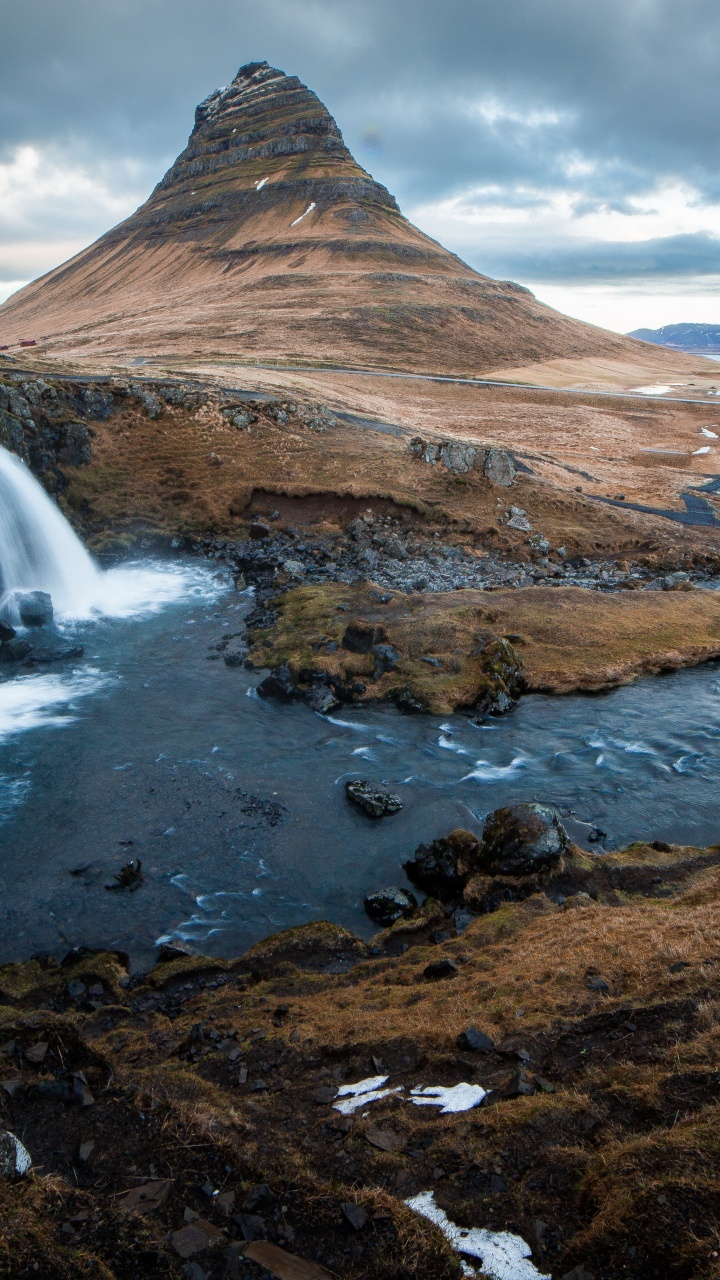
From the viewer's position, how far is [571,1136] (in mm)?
8281

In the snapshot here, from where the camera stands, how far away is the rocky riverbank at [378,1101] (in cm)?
691

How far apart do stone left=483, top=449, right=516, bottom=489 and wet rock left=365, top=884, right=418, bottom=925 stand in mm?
37567

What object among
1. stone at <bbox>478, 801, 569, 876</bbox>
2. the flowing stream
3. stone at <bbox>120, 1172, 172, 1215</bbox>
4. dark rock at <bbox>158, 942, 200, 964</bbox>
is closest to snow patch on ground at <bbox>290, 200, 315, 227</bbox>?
the flowing stream

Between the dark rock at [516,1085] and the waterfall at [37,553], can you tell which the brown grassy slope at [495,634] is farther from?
the dark rock at [516,1085]

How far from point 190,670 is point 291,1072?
19.4 m

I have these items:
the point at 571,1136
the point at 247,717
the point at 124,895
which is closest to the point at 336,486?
the point at 247,717

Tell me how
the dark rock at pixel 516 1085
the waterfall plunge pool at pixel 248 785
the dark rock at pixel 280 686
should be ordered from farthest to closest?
the dark rock at pixel 280 686 → the waterfall plunge pool at pixel 248 785 → the dark rock at pixel 516 1085

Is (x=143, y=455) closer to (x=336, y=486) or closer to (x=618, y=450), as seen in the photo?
(x=336, y=486)

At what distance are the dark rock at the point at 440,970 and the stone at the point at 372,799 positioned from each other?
6.33 m

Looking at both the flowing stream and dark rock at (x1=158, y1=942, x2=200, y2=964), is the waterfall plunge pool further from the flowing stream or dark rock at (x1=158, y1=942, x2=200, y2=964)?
dark rock at (x1=158, y1=942, x2=200, y2=964)

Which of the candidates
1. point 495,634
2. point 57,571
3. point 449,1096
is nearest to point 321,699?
point 495,634

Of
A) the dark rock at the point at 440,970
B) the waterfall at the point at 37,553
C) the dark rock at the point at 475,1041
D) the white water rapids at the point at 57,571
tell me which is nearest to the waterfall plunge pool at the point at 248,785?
the dark rock at the point at 440,970

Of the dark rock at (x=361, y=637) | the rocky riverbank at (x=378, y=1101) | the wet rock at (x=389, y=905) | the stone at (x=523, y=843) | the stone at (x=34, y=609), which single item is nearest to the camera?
the rocky riverbank at (x=378, y=1101)

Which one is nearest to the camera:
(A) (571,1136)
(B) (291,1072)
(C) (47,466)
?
(A) (571,1136)
